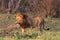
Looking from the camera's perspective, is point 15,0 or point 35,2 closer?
point 35,2

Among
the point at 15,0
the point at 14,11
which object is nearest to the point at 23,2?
the point at 15,0

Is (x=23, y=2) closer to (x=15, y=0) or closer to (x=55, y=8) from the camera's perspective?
(x=15, y=0)

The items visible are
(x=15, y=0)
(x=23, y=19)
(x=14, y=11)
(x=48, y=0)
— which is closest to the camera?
(x=23, y=19)

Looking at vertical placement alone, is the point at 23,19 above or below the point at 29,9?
above

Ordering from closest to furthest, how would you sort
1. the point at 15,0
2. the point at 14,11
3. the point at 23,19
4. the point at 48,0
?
the point at 23,19
the point at 48,0
the point at 14,11
the point at 15,0

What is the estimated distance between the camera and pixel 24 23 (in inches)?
575

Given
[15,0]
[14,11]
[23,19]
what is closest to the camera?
[23,19]

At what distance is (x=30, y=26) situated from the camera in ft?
49.1

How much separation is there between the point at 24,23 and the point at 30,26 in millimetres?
519

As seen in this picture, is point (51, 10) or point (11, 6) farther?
point (11, 6)

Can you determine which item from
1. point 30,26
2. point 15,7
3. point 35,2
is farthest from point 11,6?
point 30,26

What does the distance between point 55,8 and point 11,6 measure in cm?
603

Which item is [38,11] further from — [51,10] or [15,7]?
[15,7]

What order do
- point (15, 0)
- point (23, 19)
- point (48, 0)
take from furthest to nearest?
1. point (15, 0)
2. point (48, 0)
3. point (23, 19)
